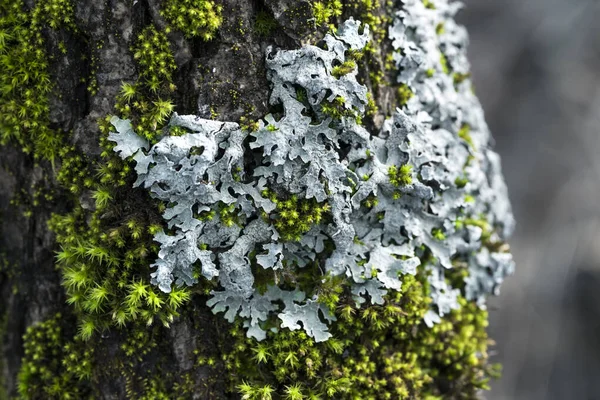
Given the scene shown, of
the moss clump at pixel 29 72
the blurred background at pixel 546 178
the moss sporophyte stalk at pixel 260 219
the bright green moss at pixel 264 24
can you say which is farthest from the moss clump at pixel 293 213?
the blurred background at pixel 546 178

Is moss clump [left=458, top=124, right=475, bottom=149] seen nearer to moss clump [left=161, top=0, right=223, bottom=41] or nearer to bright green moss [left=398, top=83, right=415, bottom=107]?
bright green moss [left=398, top=83, right=415, bottom=107]

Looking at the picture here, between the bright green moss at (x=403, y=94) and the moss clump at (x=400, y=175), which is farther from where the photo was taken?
the bright green moss at (x=403, y=94)

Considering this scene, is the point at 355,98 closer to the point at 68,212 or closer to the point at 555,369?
the point at 68,212

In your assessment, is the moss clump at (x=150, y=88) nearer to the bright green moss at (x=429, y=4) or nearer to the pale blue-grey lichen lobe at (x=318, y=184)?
the pale blue-grey lichen lobe at (x=318, y=184)

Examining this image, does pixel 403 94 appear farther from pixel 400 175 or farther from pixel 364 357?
pixel 364 357

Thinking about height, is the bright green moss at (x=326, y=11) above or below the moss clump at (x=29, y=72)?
above

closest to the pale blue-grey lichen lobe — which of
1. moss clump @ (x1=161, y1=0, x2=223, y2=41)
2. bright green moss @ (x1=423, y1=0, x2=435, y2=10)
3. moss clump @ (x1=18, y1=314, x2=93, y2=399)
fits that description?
bright green moss @ (x1=423, y1=0, x2=435, y2=10)

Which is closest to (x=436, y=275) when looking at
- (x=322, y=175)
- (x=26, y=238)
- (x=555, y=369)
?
(x=322, y=175)

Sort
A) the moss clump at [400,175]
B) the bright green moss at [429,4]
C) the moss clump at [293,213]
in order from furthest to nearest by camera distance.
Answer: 1. the bright green moss at [429,4]
2. the moss clump at [400,175]
3. the moss clump at [293,213]
